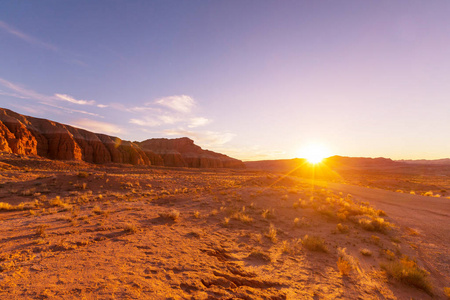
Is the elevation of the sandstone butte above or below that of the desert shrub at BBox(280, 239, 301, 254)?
above

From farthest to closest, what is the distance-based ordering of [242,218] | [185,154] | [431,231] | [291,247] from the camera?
1. [185,154]
2. [242,218]
3. [431,231]
4. [291,247]

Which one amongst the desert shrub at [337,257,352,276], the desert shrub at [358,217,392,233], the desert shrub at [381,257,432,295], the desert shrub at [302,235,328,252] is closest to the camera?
the desert shrub at [381,257,432,295]

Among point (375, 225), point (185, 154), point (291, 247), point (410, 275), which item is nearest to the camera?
point (410, 275)

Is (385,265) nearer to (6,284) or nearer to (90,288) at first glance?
(90,288)

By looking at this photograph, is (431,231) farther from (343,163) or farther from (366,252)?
(343,163)

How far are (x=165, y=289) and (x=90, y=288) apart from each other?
58.9 inches

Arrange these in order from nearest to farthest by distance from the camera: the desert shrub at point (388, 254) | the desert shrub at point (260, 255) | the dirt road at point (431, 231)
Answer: the desert shrub at point (260, 255) → the dirt road at point (431, 231) → the desert shrub at point (388, 254)

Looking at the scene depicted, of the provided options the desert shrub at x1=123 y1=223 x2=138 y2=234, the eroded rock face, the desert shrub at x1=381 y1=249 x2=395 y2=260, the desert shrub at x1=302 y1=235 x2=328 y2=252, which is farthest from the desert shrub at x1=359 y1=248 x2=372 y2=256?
the eroded rock face

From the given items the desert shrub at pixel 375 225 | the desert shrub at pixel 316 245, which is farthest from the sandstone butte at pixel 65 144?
the desert shrub at pixel 375 225

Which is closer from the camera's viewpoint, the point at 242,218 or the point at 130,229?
the point at 130,229

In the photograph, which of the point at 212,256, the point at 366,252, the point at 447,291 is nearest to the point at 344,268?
the point at 366,252

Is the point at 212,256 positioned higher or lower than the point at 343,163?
lower

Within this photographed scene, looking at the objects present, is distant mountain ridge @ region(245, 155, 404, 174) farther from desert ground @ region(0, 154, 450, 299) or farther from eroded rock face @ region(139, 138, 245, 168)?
desert ground @ region(0, 154, 450, 299)

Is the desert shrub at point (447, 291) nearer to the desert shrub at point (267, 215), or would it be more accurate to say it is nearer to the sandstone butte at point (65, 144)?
the desert shrub at point (267, 215)
